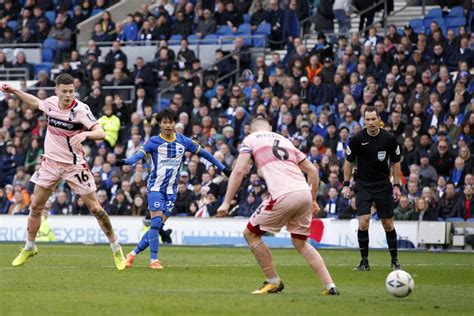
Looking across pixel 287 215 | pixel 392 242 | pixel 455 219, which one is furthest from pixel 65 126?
pixel 455 219

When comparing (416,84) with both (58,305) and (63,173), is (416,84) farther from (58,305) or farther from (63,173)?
(58,305)

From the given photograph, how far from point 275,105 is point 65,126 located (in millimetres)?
14742

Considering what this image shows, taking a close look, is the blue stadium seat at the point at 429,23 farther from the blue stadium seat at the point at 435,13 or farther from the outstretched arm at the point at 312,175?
the outstretched arm at the point at 312,175

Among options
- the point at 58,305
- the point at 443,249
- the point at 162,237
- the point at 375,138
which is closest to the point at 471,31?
the point at 443,249

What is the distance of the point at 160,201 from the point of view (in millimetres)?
18453

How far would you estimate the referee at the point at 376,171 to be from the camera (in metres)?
18.7

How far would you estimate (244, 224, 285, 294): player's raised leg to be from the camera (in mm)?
13344

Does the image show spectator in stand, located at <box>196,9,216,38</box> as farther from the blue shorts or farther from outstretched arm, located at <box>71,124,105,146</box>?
outstretched arm, located at <box>71,124,105,146</box>

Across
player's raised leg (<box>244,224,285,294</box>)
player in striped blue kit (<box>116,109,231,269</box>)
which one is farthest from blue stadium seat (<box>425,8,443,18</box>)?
player's raised leg (<box>244,224,285,294</box>)

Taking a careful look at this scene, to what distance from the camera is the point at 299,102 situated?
31281mm

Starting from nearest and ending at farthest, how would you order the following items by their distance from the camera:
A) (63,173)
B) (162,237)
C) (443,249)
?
(63,173) → (443,249) → (162,237)

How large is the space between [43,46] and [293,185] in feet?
93.2

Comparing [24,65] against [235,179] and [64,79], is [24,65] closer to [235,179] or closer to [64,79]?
[64,79]

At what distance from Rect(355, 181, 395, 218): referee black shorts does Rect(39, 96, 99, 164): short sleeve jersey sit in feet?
15.8
